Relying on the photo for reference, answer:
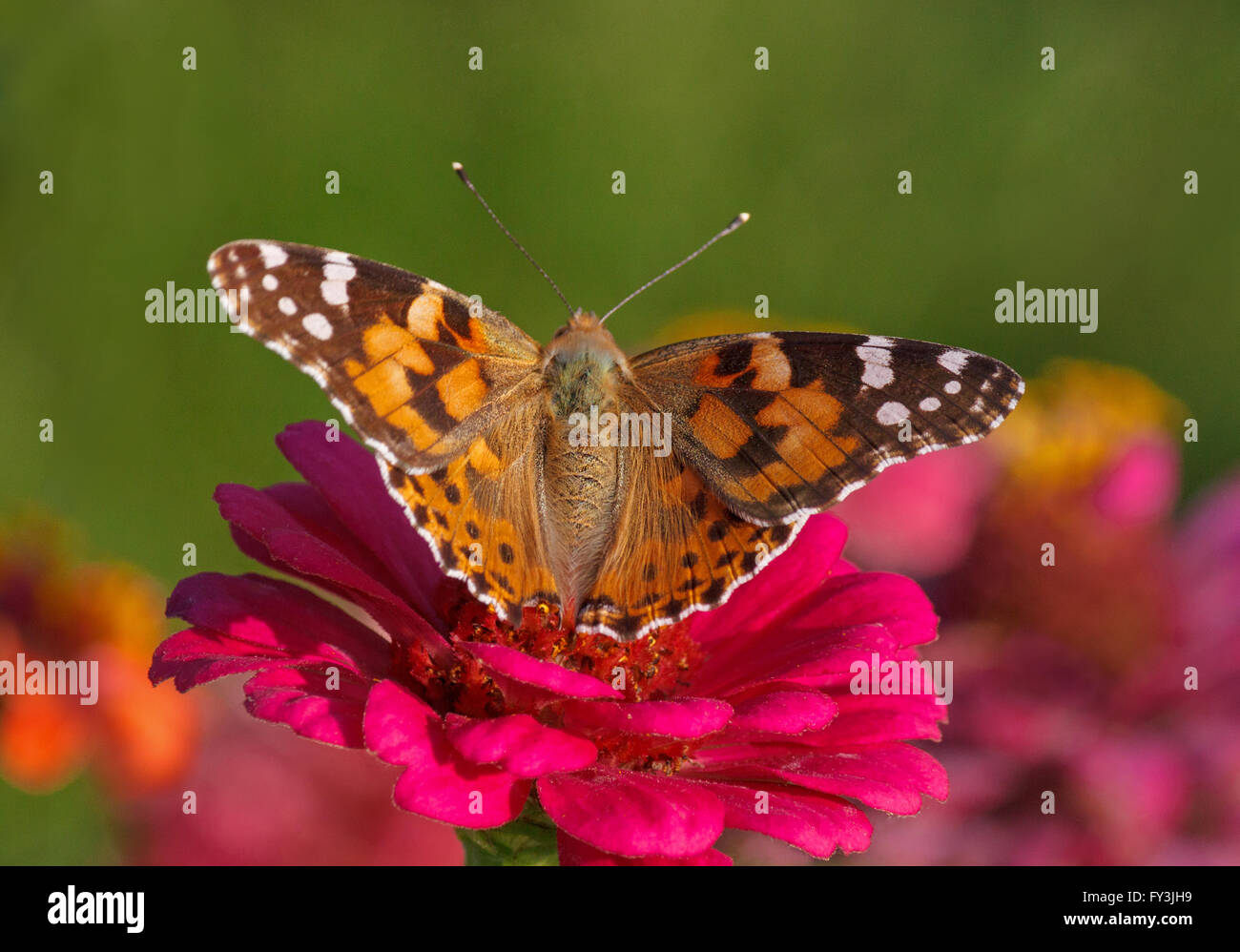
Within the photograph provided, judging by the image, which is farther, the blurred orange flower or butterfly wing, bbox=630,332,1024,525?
the blurred orange flower

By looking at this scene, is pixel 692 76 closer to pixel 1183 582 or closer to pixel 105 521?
pixel 105 521

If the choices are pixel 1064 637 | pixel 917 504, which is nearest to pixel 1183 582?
pixel 1064 637

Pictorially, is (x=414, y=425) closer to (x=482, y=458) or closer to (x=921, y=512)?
(x=482, y=458)

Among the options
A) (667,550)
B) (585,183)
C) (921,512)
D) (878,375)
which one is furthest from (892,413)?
(585,183)

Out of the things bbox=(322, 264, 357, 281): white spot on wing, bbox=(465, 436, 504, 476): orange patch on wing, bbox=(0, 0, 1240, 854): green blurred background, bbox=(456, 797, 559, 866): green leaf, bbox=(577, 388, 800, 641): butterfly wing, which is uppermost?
→ bbox=(0, 0, 1240, 854): green blurred background

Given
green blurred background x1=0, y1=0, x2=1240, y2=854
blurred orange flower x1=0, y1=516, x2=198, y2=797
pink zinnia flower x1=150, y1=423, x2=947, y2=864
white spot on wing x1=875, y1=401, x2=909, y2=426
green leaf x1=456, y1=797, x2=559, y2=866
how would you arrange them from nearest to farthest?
pink zinnia flower x1=150, y1=423, x2=947, y2=864 → green leaf x1=456, y1=797, x2=559, y2=866 → white spot on wing x1=875, y1=401, x2=909, y2=426 → blurred orange flower x1=0, y1=516, x2=198, y2=797 → green blurred background x1=0, y1=0, x2=1240, y2=854

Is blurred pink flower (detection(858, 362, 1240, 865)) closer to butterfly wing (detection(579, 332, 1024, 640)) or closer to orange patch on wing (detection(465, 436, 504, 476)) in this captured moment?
butterfly wing (detection(579, 332, 1024, 640))

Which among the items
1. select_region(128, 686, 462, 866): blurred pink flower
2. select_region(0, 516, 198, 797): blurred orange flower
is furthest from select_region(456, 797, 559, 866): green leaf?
select_region(0, 516, 198, 797): blurred orange flower
